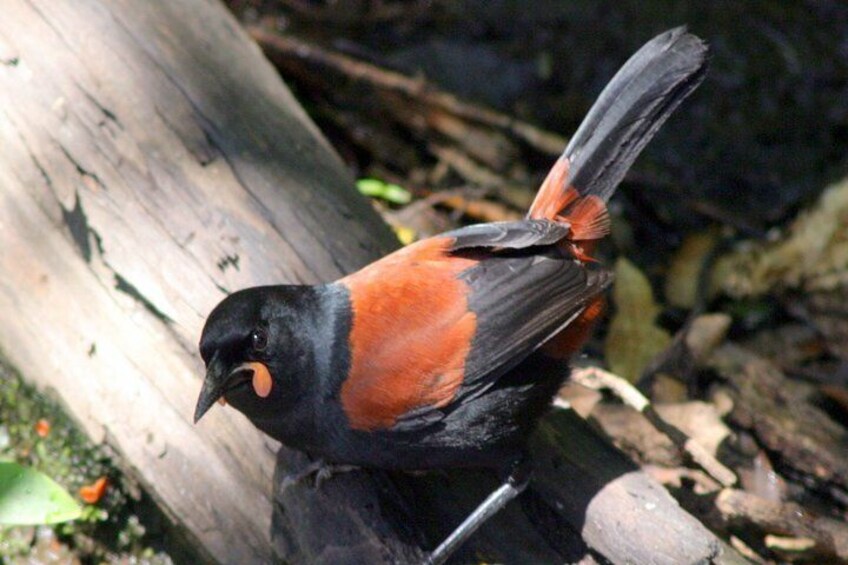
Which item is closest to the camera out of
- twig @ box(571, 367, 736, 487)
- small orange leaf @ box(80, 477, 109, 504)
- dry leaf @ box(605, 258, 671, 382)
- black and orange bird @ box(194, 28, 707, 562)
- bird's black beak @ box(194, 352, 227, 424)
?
bird's black beak @ box(194, 352, 227, 424)

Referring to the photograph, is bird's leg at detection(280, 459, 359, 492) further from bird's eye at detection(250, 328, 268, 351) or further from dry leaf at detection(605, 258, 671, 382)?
dry leaf at detection(605, 258, 671, 382)

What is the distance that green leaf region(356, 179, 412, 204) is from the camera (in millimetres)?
5543

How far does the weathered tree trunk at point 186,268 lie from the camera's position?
350 cm

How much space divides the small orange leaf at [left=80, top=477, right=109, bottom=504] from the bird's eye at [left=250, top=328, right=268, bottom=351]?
980mm

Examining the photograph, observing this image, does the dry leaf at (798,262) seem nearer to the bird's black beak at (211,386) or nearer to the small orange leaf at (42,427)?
the bird's black beak at (211,386)

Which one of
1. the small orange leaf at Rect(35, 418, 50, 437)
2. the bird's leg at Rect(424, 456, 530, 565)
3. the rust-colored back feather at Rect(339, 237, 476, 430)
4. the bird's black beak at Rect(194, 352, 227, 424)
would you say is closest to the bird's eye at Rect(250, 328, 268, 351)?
the bird's black beak at Rect(194, 352, 227, 424)

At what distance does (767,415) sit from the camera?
4547 mm

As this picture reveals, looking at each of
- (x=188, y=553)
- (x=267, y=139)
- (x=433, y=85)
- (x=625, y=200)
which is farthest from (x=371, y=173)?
(x=188, y=553)

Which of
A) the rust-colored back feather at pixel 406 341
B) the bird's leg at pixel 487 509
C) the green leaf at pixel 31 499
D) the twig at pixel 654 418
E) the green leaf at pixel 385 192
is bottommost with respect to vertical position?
the twig at pixel 654 418

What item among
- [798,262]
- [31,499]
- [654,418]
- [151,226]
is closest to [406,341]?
[151,226]

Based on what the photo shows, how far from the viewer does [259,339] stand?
128 inches

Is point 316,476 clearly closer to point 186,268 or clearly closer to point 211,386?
point 211,386

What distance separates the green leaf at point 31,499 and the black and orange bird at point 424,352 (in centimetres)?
68

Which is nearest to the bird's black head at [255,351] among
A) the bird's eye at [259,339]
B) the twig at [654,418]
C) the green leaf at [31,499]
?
the bird's eye at [259,339]
